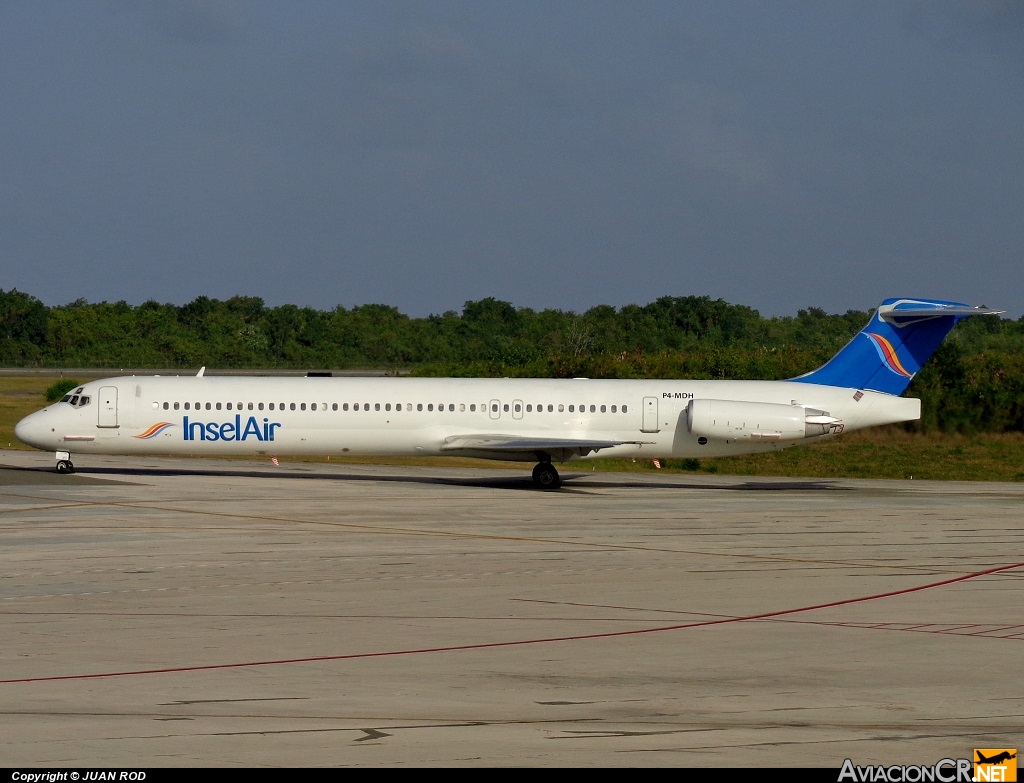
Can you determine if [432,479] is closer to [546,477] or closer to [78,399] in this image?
[546,477]

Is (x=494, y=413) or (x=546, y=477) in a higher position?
(x=494, y=413)

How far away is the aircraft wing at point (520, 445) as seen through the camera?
31328mm

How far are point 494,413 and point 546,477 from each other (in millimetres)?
2177

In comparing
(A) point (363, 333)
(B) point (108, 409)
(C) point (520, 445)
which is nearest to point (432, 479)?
(C) point (520, 445)

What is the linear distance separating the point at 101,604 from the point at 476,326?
97.6 meters

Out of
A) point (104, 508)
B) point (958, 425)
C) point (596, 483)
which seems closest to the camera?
point (104, 508)

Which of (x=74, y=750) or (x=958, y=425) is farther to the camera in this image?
(x=958, y=425)

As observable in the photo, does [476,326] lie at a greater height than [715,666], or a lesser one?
greater

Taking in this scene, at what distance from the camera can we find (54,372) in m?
87.9

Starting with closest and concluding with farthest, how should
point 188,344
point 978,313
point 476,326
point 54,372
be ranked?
1. point 978,313
2. point 54,372
3. point 188,344
4. point 476,326

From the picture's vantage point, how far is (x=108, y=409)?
106 ft

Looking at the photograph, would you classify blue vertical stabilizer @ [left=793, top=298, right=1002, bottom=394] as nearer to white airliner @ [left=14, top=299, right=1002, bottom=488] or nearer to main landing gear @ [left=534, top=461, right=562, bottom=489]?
white airliner @ [left=14, top=299, right=1002, bottom=488]

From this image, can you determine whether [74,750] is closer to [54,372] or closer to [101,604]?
[101,604]

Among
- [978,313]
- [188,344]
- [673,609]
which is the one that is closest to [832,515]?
[978,313]
